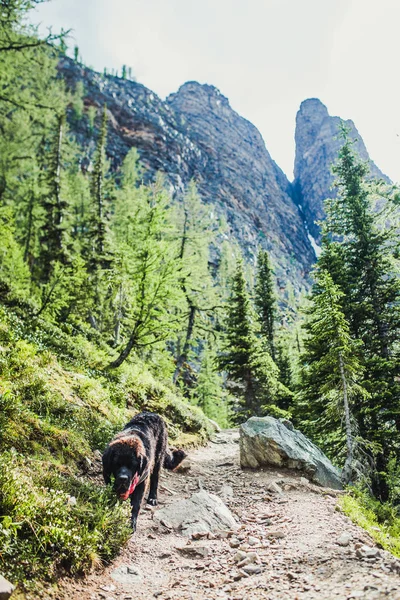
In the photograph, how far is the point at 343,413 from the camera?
35.7 feet

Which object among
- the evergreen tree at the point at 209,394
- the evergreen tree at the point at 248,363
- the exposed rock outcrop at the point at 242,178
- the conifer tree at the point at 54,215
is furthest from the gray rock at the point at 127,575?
the exposed rock outcrop at the point at 242,178

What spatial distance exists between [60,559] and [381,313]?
1401cm

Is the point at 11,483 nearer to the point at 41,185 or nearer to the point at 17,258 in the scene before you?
the point at 17,258

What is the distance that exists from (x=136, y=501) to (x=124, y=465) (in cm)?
74

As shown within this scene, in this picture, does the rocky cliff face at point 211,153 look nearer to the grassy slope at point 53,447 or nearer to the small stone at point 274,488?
the grassy slope at point 53,447

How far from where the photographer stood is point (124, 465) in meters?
5.12

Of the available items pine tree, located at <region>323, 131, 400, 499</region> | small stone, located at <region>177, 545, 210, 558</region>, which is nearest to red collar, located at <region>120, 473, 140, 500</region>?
small stone, located at <region>177, 545, 210, 558</region>

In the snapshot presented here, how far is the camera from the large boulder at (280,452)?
938cm

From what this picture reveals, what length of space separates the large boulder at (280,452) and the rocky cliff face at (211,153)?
73.8 metres

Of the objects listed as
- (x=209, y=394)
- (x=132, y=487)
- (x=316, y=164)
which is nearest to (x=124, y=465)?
(x=132, y=487)

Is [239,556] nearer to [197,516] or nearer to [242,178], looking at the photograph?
[197,516]

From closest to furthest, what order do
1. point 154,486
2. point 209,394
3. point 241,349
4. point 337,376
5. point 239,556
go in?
point 239,556 < point 154,486 < point 337,376 < point 241,349 < point 209,394

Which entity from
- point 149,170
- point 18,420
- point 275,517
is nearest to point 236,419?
point 275,517

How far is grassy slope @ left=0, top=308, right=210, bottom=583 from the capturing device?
11.7 ft
